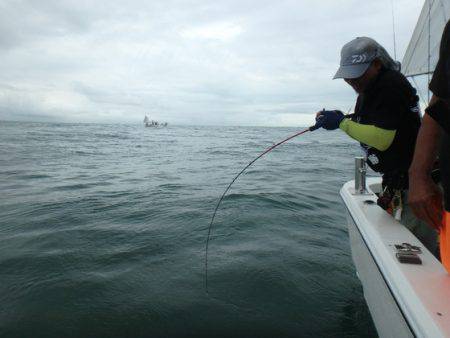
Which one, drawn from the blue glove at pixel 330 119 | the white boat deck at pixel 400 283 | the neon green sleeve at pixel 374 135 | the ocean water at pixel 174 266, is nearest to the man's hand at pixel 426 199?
the white boat deck at pixel 400 283

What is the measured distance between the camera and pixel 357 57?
261 centimetres

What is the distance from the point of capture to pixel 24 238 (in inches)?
213

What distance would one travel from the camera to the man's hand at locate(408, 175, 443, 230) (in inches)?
72.6

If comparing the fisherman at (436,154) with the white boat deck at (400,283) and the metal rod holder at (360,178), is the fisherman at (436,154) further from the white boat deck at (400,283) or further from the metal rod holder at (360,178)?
the metal rod holder at (360,178)

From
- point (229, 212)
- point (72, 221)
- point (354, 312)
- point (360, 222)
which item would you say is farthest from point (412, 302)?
point (72, 221)

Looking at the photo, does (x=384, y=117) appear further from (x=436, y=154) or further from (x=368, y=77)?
(x=436, y=154)

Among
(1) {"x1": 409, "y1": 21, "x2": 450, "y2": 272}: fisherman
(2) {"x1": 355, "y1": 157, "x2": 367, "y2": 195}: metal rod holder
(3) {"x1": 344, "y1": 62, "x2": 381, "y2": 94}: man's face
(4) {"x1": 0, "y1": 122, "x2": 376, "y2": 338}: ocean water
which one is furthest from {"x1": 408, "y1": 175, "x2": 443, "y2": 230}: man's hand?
(2) {"x1": 355, "y1": 157, "x2": 367, "y2": 195}: metal rod holder

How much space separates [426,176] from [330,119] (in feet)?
3.40

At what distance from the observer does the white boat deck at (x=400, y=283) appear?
59.2 inches

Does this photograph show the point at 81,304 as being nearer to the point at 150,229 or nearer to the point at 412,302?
the point at 150,229

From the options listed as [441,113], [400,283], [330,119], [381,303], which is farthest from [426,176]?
[330,119]

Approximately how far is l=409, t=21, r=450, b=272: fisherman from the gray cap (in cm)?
90

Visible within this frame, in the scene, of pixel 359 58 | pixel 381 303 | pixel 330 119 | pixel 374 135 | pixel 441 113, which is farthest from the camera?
pixel 330 119

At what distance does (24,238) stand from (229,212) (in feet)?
11.7
